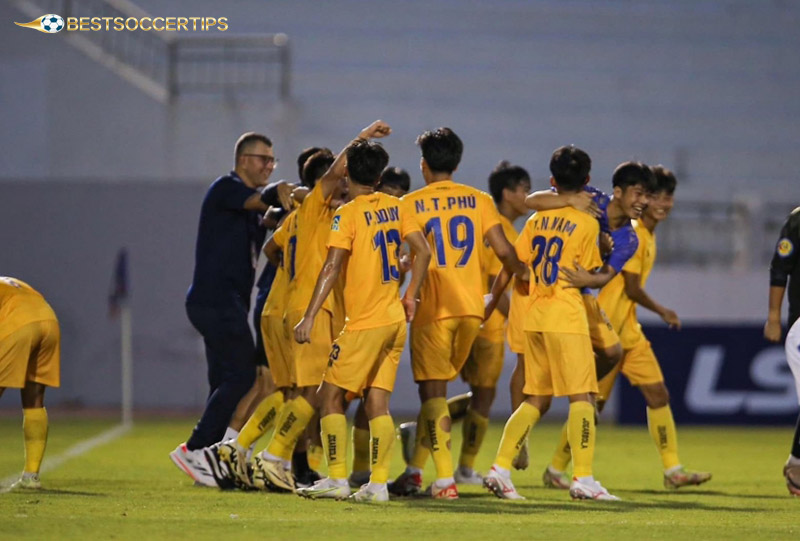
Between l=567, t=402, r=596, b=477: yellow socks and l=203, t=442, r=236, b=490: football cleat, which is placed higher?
l=567, t=402, r=596, b=477: yellow socks

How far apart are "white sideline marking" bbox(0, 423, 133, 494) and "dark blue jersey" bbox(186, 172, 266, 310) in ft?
5.40

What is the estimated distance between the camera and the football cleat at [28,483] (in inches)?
312

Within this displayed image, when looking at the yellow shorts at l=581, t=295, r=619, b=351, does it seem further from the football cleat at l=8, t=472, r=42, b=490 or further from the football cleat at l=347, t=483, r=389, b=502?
the football cleat at l=8, t=472, r=42, b=490

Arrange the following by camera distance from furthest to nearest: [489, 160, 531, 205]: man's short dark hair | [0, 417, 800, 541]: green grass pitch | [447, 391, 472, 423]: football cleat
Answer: [489, 160, 531, 205]: man's short dark hair
[447, 391, 472, 423]: football cleat
[0, 417, 800, 541]: green grass pitch

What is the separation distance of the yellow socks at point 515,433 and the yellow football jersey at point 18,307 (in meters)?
2.85

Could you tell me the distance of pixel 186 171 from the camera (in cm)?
1720

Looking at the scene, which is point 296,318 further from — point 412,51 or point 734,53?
point 734,53

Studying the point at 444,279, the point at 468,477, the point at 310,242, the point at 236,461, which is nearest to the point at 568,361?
the point at 444,279

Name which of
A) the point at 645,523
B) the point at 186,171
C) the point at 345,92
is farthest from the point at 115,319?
the point at 645,523

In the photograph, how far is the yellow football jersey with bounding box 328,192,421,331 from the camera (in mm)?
7242

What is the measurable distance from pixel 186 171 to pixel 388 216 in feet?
33.7

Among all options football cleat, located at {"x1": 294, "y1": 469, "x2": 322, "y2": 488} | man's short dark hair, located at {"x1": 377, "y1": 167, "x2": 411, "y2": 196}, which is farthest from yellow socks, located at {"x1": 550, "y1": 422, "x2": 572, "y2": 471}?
man's short dark hair, located at {"x1": 377, "y1": 167, "x2": 411, "y2": 196}

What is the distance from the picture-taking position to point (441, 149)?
7844 millimetres

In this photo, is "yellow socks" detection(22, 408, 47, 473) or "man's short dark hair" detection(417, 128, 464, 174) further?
"yellow socks" detection(22, 408, 47, 473)
